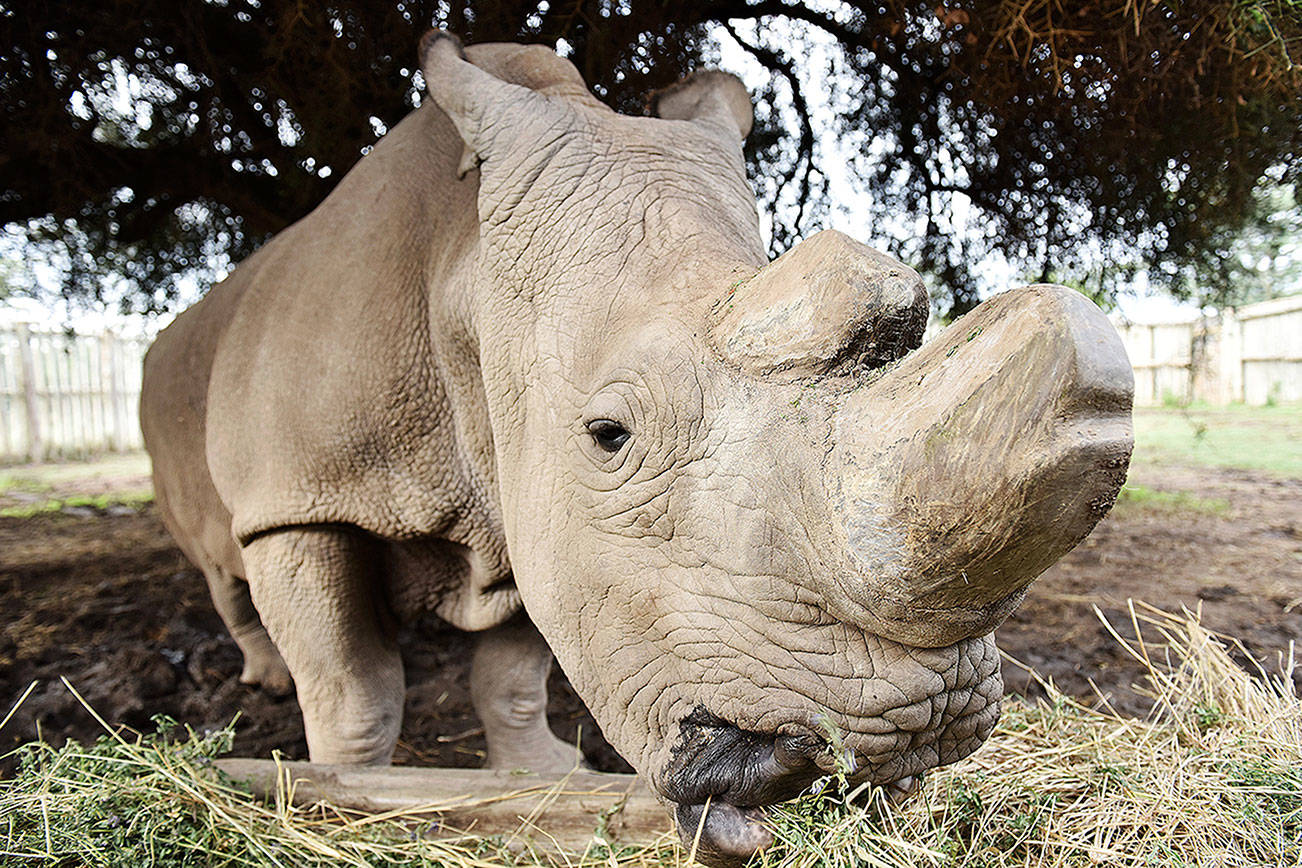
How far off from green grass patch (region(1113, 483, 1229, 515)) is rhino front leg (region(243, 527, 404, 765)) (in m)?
6.28

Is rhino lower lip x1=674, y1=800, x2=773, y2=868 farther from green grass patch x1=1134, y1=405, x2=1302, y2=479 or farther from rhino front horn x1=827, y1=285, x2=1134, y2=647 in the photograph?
green grass patch x1=1134, y1=405, x2=1302, y2=479

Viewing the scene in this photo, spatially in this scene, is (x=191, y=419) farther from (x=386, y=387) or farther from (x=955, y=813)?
(x=955, y=813)

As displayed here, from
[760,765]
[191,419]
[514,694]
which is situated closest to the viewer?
[760,765]

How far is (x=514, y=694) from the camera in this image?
3.26 meters

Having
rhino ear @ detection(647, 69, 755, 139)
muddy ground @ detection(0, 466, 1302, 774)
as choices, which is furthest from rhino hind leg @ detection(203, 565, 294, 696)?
rhino ear @ detection(647, 69, 755, 139)

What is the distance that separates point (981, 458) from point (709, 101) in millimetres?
1737

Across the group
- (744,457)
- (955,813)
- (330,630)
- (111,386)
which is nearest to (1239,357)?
(955,813)

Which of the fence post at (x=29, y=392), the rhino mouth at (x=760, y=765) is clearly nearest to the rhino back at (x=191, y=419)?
the rhino mouth at (x=760, y=765)

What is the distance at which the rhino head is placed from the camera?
1150mm

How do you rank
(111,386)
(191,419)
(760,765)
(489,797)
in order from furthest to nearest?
(111,386), (191,419), (489,797), (760,765)

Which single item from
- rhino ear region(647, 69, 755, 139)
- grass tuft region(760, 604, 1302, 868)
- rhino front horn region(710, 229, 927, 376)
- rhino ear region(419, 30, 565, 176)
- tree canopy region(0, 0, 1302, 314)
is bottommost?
grass tuft region(760, 604, 1302, 868)

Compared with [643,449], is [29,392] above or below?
above

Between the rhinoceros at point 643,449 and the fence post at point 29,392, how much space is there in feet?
42.6

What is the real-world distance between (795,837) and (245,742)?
289cm
